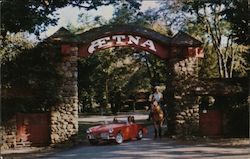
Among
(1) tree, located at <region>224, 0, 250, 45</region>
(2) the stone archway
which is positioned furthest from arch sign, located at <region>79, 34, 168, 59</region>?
(1) tree, located at <region>224, 0, 250, 45</region>

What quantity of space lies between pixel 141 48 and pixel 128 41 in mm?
656

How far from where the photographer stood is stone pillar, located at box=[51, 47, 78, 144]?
19.2 m

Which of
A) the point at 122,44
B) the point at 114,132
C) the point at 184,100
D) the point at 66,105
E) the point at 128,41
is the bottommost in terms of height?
the point at 114,132

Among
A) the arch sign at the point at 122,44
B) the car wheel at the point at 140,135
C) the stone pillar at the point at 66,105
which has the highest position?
the arch sign at the point at 122,44

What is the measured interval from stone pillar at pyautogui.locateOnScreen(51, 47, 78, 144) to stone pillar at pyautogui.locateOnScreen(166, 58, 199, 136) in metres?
4.25

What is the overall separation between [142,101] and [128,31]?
36038 millimetres

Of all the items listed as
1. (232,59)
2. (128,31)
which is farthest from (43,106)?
(232,59)

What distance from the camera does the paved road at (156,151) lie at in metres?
14.5

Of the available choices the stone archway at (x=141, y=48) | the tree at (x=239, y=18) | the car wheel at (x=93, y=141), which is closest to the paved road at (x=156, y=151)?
the car wheel at (x=93, y=141)

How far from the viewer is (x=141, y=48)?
20547mm

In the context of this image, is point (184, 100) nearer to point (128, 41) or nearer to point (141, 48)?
point (141, 48)

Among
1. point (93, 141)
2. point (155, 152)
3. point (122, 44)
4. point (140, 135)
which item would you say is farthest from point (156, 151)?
point (122, 44)

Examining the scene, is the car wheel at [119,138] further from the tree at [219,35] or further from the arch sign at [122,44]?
the tree at [219,35]

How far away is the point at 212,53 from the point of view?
40.0 metres
